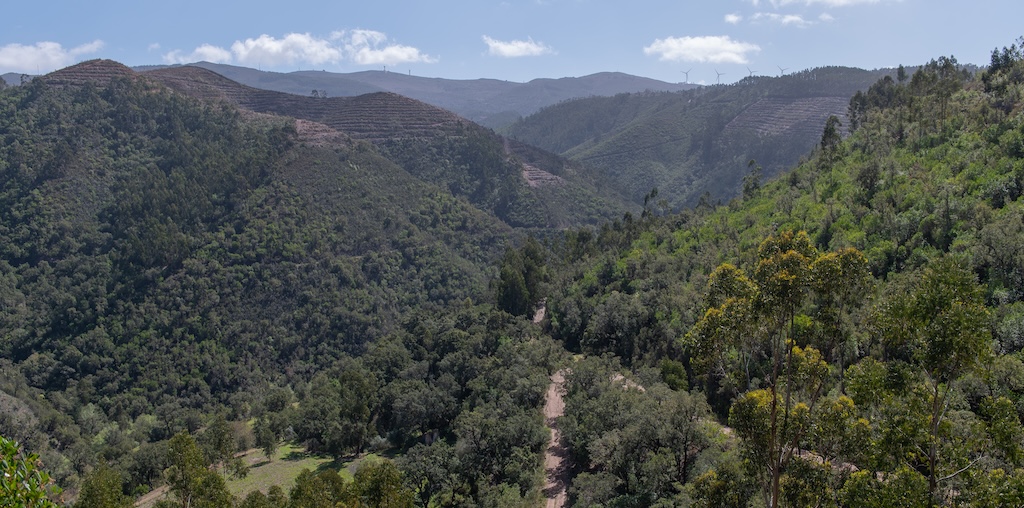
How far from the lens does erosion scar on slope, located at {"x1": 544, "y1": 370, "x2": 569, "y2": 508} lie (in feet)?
122

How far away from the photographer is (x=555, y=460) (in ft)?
137

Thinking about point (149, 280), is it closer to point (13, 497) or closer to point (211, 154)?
point (211, 154)

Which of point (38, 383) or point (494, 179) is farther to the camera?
point (494, 179)

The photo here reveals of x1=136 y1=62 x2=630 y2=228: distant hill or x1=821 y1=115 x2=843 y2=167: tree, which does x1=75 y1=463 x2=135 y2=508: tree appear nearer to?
x1=821 y1=115 x2=843 y2=167: tree

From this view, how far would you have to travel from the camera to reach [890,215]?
47.7m

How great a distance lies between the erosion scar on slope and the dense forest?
80 centimetres

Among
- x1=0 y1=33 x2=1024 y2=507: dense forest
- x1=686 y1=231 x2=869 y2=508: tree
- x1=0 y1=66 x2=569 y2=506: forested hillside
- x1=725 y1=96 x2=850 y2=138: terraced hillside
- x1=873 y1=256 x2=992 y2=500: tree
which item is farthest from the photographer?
x1=725 y1=96 x2=850 y2=138: terraced hillside

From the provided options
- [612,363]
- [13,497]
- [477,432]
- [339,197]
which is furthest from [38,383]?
[13,497]

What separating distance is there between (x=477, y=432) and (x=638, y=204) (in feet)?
468

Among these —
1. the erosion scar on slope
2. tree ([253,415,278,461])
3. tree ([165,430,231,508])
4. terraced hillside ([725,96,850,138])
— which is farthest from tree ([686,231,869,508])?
terraced hillside ([725,96,850,138])

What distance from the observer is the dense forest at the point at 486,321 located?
13.3 meters

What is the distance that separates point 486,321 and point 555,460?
28.8 meters

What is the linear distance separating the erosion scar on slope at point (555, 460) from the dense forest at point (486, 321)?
801mm

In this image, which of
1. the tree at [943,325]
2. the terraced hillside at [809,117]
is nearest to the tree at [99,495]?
the tree at [943,325]
